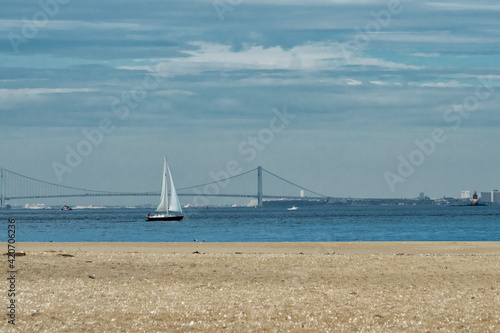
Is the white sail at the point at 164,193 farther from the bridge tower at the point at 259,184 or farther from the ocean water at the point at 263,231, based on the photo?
the bridge tower at the point at 259,184

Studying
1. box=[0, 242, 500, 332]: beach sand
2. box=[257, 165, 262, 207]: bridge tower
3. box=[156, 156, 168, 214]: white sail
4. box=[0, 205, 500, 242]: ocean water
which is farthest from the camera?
box=[257, 165, 262, 207]: bridge tower

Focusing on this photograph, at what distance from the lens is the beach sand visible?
1286cm

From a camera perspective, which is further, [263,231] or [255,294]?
[263,231]

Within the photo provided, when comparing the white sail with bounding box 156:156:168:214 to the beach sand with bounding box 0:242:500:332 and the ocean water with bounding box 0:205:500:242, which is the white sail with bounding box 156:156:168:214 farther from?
the beach sand with bounding box 0:242:500:332

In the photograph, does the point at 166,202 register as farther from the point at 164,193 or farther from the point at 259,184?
the point at 259,184

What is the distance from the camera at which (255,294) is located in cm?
1556

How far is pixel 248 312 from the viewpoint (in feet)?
44.9

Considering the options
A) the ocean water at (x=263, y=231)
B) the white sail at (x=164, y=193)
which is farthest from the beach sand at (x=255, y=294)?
the white sail at (x=164, y=193)

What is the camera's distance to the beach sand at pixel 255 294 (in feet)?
42.2

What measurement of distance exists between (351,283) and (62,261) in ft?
26.0

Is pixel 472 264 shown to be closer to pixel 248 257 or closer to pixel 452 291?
pixel 452 291

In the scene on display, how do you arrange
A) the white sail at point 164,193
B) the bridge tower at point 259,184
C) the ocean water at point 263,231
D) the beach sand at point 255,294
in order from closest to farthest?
the beach sand at point 255,294 < the ocean water at point 263,231 < the white sail at point 164,193 < the bridge tower at point 259,184

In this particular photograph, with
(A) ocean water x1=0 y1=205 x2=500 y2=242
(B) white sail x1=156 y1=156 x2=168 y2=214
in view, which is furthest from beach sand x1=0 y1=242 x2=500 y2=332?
(B) white sail x1=156 y1=156 x2=168 y2=214

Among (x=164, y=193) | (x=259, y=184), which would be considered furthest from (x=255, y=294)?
(x=259, y=184)
